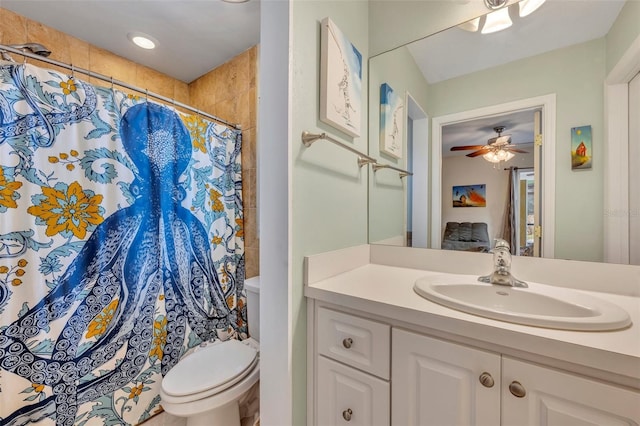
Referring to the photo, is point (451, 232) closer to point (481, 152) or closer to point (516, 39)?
point (481, 152)

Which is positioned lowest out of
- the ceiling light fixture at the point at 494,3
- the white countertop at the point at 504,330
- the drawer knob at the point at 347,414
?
the drawer knob at the point at 347,414

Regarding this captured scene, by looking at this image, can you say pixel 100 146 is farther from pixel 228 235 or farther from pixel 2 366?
pixel 2 366

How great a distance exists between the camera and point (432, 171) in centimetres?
126

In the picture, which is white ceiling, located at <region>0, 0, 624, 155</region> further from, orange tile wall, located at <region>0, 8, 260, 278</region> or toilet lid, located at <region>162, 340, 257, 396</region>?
toilet lid, located at <region>162, 340, 257, 396</region>

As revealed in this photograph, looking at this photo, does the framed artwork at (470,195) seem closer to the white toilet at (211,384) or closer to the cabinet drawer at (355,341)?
the cabinet drawer at (355,341)

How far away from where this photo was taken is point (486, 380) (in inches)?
24.5

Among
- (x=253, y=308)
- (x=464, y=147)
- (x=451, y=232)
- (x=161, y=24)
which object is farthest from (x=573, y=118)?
(x=161, y=24)

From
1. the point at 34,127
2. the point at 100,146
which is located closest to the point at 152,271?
the point at 100,146

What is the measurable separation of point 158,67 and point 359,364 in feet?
8.26

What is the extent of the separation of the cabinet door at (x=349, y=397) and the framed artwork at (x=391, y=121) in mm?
1040

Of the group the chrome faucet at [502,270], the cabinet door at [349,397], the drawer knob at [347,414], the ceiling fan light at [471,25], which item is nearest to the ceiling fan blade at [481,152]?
the chrome faucet at [502,270]

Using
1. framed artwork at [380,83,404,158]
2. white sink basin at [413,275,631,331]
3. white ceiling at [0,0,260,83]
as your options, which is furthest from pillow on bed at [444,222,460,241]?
white ceiling at [0,0,260,83]

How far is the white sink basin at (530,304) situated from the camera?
591 mm

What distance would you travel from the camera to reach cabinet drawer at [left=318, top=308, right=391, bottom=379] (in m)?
0.77
